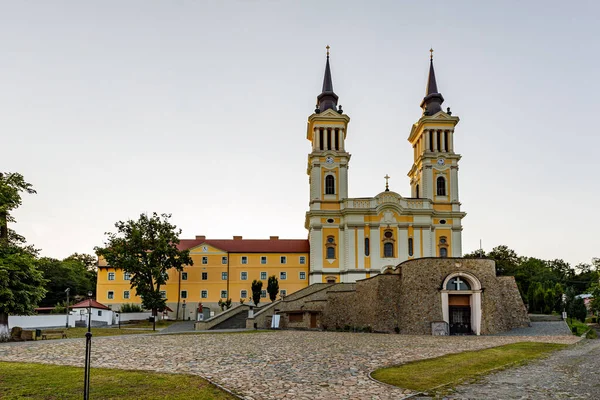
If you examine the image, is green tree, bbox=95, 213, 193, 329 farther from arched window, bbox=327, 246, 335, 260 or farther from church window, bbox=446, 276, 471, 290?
church window, bbox=446, 276, 471, 290

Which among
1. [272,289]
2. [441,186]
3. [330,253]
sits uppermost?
[441,186]

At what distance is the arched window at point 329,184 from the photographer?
58.4 metres

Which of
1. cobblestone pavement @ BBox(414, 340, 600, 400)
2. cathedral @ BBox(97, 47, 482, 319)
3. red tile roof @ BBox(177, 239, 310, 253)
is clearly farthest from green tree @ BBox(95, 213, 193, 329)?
cobblestone pavement @ BBox(414, 340, 600, 400)

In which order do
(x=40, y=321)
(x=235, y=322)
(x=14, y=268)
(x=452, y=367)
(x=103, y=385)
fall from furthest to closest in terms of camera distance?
(x=235, y=322) < (x=40, y=321) < (x=14, y=268) < (x=452, y=367) < (x=103, y=385)

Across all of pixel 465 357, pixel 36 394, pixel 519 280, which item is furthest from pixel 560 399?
pixel 519 280

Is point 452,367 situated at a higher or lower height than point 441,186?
lower

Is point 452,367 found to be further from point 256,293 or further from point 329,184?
point 329,184

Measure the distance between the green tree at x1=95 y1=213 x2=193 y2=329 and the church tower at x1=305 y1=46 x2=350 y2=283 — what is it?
14491 mm

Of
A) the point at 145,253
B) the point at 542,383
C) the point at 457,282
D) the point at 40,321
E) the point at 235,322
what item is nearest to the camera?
the point at 542,383

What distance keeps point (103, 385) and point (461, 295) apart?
26.8m

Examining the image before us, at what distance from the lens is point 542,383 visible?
14.6 meters

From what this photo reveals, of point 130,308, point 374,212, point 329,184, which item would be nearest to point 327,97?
point 329,184

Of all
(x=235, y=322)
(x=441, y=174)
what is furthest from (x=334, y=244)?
(x=235, y=322)

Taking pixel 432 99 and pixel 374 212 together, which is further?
pixel 432 99
